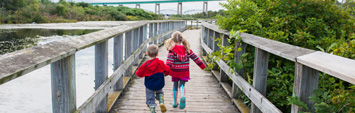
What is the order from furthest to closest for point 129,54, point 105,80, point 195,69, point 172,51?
point 195,69, point 129,54, point 172,51, point 105,80

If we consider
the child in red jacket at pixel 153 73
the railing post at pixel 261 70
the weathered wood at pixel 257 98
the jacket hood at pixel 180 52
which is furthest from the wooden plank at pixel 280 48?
the child in red jacket at pixel 153 73

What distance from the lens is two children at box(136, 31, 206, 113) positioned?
3.78 metres

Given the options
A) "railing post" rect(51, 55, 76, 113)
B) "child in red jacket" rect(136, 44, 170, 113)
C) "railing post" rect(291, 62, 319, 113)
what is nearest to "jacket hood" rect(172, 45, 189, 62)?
"child in red jacket" rect(136, 44, 170, 113)

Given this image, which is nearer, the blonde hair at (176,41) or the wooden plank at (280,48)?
the wooden plank at (280,48)

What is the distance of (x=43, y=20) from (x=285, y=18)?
27.9 m

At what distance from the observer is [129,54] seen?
562 cm

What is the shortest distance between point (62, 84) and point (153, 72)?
62.7 inches

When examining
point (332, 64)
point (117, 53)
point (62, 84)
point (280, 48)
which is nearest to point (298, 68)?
point (332, 64)

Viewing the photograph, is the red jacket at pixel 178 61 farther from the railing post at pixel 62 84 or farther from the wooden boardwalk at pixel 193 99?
the railing post at pixel 62 84

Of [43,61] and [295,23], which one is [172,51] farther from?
[43,61]

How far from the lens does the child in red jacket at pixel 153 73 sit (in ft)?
12.3

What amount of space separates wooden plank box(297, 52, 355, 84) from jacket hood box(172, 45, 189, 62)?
2.02m

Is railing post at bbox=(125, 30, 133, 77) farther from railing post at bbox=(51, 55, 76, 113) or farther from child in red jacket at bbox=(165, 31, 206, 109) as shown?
railing post at bbox=(51, 55, 76, 113)

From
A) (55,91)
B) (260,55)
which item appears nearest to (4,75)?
(55,91)
